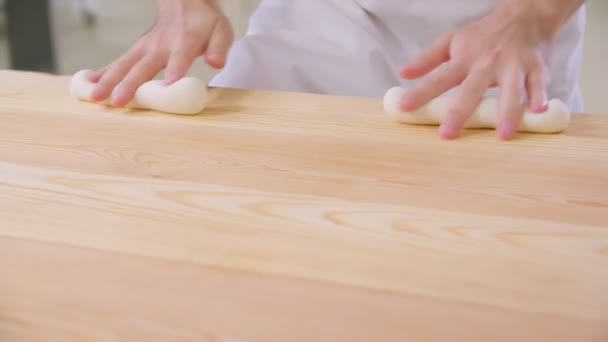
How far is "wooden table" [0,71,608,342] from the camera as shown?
1.33 feet

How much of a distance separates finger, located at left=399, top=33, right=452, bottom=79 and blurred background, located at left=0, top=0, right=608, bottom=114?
4.37 feet

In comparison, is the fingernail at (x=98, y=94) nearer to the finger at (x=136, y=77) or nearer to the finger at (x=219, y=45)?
the finger at (x=136, y=77)

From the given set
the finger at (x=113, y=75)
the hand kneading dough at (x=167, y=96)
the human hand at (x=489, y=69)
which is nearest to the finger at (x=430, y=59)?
the human hand at (x=489, y=69)

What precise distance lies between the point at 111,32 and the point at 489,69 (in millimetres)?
2530

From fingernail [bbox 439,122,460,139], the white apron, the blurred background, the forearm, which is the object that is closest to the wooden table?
fingernail [bbox 439,122,460,139]

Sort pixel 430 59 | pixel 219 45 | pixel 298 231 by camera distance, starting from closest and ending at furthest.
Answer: pixel 298 231 → pixel 430 59 → pixel 219 45

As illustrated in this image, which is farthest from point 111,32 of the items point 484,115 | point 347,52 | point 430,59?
point 484,115

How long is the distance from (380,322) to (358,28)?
2.29 ft

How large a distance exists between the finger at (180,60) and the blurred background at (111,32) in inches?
56.4

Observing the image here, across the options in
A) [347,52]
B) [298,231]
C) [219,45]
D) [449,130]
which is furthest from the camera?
[347,52]

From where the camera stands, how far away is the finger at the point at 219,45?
87 cm

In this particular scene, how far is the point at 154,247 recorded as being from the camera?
479 mm

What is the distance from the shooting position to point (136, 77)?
80cm

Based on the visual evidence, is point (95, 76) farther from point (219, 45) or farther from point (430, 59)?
point (430, 59)
